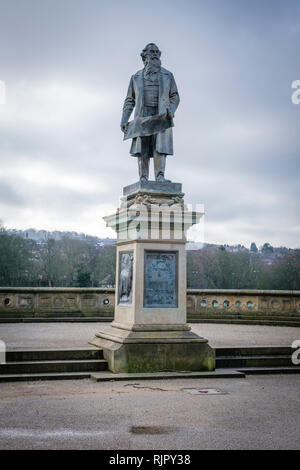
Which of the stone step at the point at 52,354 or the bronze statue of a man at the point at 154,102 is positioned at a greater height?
the bronze statue of a man at the point at 154,102

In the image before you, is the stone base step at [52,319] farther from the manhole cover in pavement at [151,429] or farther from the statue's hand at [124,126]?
the manhole cover in pavement at [151,429]

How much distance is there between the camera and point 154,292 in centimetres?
969

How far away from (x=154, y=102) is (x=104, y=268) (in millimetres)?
66434

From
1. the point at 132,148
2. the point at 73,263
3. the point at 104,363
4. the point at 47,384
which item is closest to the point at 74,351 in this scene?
the point at 104,363

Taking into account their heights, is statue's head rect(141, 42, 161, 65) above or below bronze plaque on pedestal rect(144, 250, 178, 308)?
above

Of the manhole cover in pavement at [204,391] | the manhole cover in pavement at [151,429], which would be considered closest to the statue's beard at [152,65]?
the manhole cover in pavement at [204,391]

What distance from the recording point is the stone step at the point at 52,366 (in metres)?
8.95

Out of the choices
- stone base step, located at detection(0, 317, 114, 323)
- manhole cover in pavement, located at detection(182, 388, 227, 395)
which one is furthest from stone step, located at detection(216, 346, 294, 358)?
stone base step, located at detection(0, 317, 114, 323)

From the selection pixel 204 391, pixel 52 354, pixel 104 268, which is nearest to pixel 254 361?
pixel 204 391

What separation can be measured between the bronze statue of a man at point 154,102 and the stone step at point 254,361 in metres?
3.40

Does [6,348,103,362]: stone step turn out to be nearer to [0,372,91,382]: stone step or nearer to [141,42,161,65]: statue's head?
[0,372,91,382]: stone step

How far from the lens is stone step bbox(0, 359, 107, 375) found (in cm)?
895

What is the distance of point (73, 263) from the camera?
78.8m

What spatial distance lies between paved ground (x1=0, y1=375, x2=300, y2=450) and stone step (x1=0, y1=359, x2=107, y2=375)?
53 centimetres
